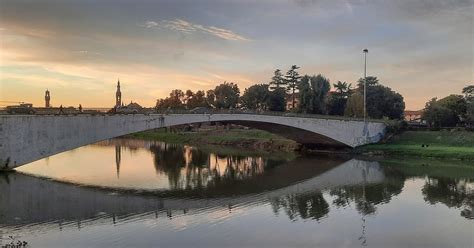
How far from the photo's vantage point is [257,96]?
297ft

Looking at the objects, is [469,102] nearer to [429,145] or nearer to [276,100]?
[429,145]

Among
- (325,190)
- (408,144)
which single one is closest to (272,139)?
(408,144)

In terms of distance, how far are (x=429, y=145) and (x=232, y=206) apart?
1572 inches

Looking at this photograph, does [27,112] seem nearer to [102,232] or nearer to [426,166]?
[102,232]

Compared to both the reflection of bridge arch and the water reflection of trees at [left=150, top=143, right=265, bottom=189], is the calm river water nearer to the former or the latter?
the reflection of bridge arch

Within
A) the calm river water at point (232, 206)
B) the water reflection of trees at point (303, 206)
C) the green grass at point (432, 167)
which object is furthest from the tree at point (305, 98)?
the water reflection of trees at point (303, 206)

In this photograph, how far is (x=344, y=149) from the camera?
61.7 meters

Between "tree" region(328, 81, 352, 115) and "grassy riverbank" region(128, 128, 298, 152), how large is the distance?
46.3 feet

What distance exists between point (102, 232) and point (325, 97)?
213ft

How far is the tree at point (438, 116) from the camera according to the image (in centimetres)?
6675

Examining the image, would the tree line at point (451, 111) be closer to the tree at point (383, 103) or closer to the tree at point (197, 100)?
the tree at point (383, 103)

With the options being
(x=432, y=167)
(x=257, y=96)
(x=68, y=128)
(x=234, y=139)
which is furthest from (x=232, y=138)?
(x=68, y=128)

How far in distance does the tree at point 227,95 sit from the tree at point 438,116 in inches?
1560

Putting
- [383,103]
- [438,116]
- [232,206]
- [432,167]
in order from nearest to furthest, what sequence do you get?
[232,206] → [432,167] → [438,116] → [383,103]
